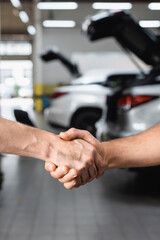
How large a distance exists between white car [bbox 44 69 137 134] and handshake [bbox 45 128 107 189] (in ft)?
15.7

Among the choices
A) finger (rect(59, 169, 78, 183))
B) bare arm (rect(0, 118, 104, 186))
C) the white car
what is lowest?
the white car

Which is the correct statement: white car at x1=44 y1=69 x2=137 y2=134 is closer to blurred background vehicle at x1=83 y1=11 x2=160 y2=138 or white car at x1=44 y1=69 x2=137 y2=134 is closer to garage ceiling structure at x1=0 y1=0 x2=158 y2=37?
blurred background vehicle at x1=83 y1=11 x2=160 y2=138

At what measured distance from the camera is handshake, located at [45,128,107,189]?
171 cm

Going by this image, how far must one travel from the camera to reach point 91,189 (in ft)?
12.7

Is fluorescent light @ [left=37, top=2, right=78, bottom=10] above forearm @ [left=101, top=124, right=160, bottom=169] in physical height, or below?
below

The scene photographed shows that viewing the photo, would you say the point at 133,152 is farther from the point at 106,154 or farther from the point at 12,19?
the point at 12,19

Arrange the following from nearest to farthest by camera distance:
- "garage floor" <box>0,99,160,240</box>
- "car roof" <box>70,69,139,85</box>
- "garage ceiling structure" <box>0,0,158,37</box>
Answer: "garage floor" <box>0,99,160,240</box> < "car roof" <box>70,69,139,85</box> < "garage ceiling structure" <box>0,0,158,37</box>

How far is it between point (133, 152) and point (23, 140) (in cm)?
63

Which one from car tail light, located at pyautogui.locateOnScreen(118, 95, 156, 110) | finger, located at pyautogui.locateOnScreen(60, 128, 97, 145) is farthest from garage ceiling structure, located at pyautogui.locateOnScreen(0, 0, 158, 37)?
finger, located at pyautogui.locateOnScreen(60, 128, 97, 145)

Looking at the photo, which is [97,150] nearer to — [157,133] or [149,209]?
[157,133]

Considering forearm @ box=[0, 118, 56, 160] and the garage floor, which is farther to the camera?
the garage floor

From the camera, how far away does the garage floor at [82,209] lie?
8.84ft

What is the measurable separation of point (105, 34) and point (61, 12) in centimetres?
1426

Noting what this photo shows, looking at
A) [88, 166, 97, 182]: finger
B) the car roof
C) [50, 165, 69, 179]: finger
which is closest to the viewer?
[50, 165, 69, 179]: finger
